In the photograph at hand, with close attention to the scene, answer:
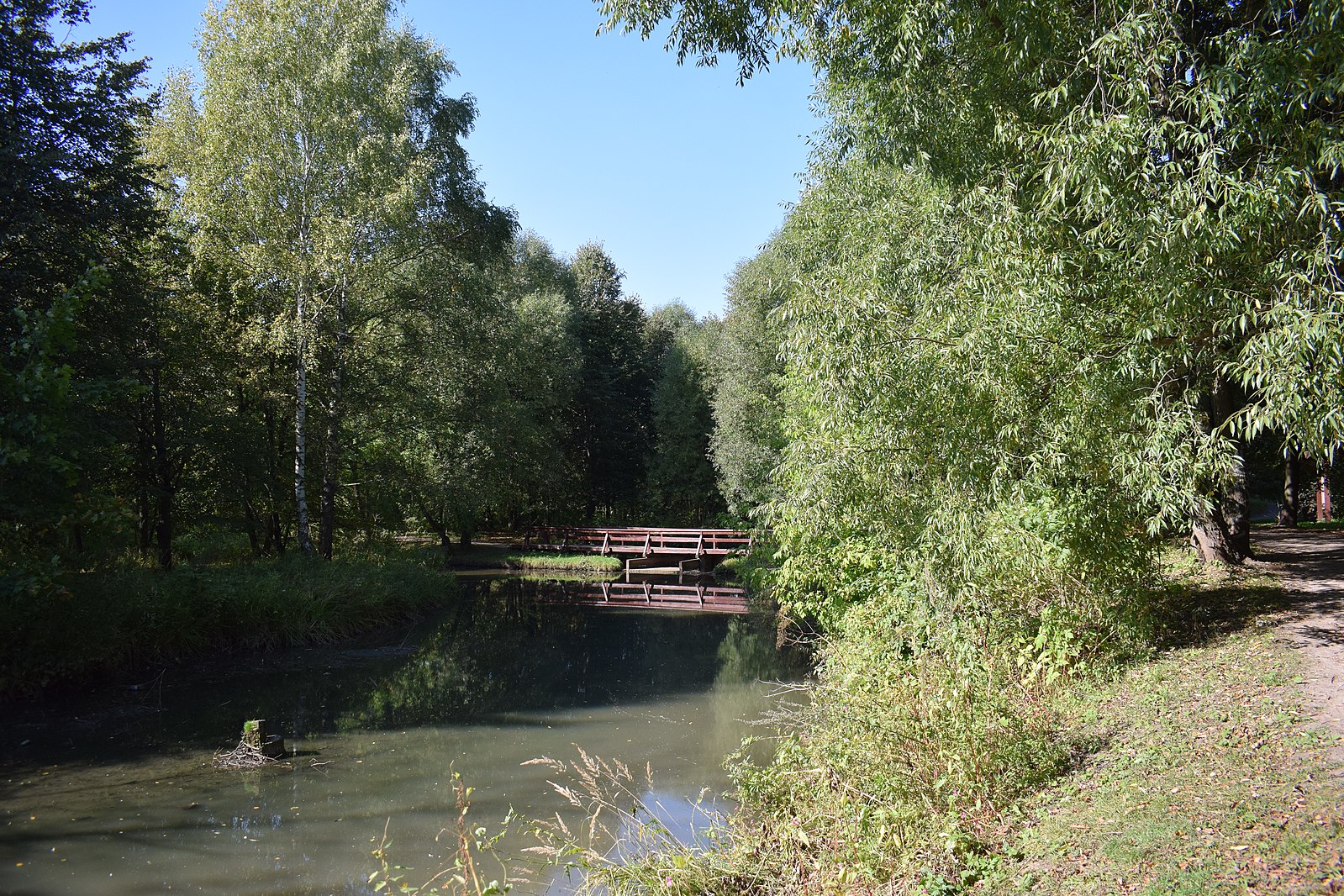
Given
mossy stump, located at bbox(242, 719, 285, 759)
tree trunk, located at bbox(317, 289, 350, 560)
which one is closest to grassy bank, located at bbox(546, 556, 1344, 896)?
mossy stump, located at bbox(242, 719, 285, 759)

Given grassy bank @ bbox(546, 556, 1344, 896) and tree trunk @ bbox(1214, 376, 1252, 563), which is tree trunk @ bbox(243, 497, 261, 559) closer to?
grassy bank @ bbox(546, 556, 1344, 896)

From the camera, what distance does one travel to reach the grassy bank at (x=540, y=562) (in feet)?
90.8

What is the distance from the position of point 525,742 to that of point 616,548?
61.5 ft

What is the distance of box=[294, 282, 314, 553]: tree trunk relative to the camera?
51.8 ft

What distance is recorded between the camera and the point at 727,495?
79.2ft

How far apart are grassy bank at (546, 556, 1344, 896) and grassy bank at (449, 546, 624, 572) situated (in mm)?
20870

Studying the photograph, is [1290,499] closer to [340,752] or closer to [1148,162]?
[1148,162]

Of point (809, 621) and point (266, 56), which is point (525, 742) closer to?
point (809, 621)

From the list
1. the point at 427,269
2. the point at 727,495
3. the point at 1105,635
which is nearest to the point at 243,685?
the point at 427,269

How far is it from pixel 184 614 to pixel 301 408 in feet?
17.5

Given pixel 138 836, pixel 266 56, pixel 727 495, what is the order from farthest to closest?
pixel 727 495, pixel 266 56, pixel 138 836

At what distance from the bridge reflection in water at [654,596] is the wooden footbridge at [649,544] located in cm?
175

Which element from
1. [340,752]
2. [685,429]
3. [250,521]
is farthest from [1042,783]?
[685,429]

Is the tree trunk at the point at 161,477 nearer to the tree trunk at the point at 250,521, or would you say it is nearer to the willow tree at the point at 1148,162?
the tree trunk at the point at 250,521
